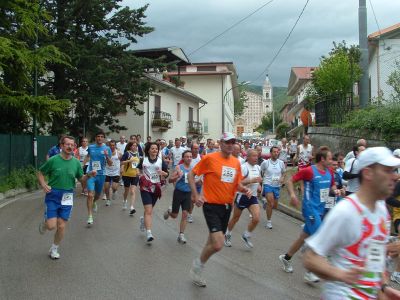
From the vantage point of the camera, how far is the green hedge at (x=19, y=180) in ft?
55.0

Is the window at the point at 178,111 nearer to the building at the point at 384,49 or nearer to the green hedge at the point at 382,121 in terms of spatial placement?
the building at the point at 384,49

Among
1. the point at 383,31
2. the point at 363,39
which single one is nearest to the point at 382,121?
the point at 363,39

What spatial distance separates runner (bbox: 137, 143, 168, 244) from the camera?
9.08 metres

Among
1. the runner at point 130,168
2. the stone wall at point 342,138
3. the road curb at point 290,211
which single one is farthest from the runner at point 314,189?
the stone wall at point 342,138

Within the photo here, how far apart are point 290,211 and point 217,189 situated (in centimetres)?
721

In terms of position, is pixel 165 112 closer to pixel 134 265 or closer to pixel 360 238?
pixel 134 265

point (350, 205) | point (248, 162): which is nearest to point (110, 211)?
point (248, 162)

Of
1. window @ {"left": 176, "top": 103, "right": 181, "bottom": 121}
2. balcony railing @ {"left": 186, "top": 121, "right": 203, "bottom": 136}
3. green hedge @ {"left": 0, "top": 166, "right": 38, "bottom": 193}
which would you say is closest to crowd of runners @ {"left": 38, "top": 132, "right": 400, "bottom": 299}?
green hedge @ {"left": 0, "top": 166, "right": 38, "bottom": 193}

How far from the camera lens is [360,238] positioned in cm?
283

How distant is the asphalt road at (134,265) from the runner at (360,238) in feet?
10.6

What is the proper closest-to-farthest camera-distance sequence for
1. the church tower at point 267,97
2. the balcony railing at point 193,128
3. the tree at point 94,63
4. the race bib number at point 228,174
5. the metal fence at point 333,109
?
the race bib number at point 228,174
the metal fence at point 333,109
the tree at point 94,63
the balcony railing at point 193,128
the church tower at point 267,97

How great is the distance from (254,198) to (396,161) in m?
6.56

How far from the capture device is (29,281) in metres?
6.41

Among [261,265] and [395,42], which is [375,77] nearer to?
[395,42]
